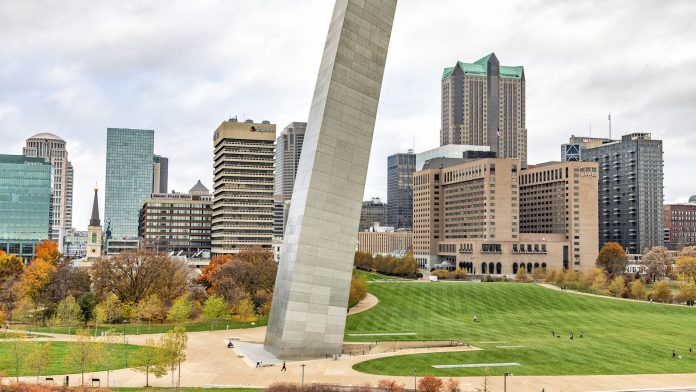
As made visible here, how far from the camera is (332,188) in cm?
5650

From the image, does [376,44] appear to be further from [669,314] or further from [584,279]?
[584,279]

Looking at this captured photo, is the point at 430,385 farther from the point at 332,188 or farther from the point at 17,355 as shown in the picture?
the point at 17,355

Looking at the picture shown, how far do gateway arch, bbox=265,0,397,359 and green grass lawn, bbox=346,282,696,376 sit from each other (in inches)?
245

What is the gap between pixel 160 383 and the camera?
50.1 metres

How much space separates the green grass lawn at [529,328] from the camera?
61.6 meters

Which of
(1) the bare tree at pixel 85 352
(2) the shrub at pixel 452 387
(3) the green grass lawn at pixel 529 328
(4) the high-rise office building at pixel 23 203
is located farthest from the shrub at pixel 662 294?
(4) the high-rise office building at pixel 23 203

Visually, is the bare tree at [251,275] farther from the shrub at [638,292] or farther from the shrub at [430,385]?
the shrub at [638,292]

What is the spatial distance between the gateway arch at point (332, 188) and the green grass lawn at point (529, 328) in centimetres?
Result: 622

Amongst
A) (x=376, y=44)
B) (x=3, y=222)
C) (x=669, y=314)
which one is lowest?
(x=669, y=314)

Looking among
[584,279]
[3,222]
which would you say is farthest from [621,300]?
[3,222]

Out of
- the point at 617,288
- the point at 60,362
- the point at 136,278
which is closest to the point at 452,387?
the point at 60,362

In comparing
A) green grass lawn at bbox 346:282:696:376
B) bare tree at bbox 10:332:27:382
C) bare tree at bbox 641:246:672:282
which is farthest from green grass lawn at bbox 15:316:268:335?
bare tree at bbox 641:246:672:282

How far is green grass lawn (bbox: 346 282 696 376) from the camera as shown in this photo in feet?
202

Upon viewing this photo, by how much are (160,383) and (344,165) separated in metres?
22.5
